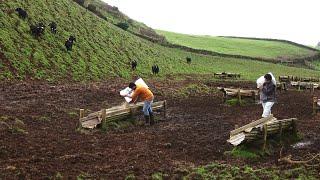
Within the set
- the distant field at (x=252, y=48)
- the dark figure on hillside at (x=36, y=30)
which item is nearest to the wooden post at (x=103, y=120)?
the dark figure on hillside at (x=36, y=30)

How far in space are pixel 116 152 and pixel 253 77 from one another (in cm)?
4616

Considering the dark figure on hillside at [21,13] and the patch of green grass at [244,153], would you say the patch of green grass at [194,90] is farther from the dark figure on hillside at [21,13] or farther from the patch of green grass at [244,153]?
the patch of green grass at [244,153]

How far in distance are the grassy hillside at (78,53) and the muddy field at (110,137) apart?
7.54 metres

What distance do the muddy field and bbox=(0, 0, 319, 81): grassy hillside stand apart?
7544 mm

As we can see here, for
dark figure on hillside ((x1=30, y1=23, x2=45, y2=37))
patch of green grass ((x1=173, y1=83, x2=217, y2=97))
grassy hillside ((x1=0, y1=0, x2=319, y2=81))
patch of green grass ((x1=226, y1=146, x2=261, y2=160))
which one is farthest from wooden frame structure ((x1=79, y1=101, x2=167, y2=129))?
dark figure on hillside ((x1=30, y1=23, x2=45, y2=37))

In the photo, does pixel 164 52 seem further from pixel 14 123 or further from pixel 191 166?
pixel 191 166

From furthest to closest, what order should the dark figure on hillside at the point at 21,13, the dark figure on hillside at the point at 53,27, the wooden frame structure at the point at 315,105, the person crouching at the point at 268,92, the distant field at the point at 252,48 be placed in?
the distant field at the point at 252,48, the dark figure on hillside at the point at 53,27, the dark figure on hillside at the point at 21,13, the wooden frame structure at the point at 315,105, the person crouching at the point at 268,92

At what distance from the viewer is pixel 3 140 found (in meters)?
18.1

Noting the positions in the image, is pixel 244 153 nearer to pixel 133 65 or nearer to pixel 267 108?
pixel 267 108

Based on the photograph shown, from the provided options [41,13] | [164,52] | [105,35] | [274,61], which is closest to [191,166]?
[41,13]

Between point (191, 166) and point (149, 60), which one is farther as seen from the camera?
point (149, 60)

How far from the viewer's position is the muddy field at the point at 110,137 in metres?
15.2

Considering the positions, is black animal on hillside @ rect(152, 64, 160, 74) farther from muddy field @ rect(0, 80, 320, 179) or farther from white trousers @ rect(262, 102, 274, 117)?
white trousers @ rect(262, 102, 274, 117)

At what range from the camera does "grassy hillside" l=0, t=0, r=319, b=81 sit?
40625mm
